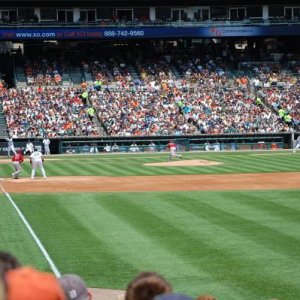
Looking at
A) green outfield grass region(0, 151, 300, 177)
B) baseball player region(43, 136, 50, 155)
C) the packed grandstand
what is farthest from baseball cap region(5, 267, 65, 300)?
the packed grandstand

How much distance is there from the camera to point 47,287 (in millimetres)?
3631

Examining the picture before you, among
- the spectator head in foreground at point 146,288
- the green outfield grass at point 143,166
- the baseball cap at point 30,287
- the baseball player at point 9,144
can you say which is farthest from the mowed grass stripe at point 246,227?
the baseball player at point 9,144

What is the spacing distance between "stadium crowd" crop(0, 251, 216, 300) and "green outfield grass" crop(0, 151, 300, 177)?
26.6 meters

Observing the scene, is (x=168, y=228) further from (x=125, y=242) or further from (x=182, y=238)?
(x=125, y=242)

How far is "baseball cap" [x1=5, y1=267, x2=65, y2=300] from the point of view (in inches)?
141

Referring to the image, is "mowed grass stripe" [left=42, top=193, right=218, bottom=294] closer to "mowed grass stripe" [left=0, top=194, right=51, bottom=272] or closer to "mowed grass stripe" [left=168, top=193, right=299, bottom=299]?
"mowed grass stripe" [left=168, top=193, right=299, bottom=299]

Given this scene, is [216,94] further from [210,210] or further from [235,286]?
[235,286]

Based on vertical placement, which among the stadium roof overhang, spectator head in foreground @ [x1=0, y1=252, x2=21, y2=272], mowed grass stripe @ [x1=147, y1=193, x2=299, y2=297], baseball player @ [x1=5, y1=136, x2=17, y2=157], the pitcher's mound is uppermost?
the stadium roof overhang

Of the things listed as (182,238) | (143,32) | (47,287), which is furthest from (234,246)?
(143,32)

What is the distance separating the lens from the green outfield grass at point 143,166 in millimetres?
32531

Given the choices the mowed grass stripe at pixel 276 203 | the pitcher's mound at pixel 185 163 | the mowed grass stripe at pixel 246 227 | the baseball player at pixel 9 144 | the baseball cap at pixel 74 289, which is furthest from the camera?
the baseball player at pixel 9 144

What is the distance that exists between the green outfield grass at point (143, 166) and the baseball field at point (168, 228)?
1161 mm

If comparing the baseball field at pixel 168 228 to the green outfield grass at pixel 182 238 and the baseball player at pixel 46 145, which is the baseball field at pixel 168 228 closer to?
the green outfield grass at pixel 182 238

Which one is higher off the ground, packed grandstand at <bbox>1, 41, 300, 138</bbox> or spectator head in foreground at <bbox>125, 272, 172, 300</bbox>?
packed grandstand at <bbox>1, 41, 300, 138</bbox>
